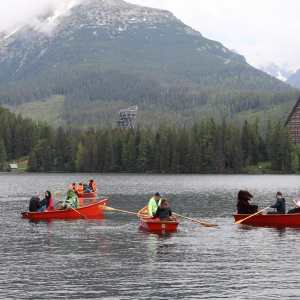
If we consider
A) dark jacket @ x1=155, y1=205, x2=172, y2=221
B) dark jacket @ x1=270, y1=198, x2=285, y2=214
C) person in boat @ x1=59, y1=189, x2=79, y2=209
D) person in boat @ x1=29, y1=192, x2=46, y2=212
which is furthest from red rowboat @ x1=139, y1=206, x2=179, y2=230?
person in boat @ x1=29, y1=192, x2=46, y2=212

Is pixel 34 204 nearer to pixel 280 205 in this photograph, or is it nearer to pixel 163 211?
pixel 163 211

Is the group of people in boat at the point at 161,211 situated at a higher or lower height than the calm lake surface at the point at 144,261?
higher

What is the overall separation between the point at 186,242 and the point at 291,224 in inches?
577

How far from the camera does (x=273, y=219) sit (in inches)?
1863

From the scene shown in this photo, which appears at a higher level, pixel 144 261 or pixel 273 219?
pixel 273 219

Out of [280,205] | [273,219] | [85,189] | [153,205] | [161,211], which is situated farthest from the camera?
[85,189]

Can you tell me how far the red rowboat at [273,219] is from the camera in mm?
46438

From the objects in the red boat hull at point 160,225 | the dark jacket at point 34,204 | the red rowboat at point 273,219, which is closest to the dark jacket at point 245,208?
the red rowboat at point 273,219

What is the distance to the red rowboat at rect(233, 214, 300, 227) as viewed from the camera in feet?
152

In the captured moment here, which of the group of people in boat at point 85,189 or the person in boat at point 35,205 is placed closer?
the person in boat at point 35,205

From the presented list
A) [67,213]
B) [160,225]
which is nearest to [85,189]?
[67,213]

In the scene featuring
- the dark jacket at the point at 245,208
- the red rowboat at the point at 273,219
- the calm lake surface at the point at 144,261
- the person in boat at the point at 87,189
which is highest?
the person in boat at the point at 87,189

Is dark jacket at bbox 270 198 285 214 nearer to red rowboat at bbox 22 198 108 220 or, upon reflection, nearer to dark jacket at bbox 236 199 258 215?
dark jacket at bbox 236 199 258 215

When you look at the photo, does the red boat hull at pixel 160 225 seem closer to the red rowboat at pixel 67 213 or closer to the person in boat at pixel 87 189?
the red rowboat at pixel 67 213
